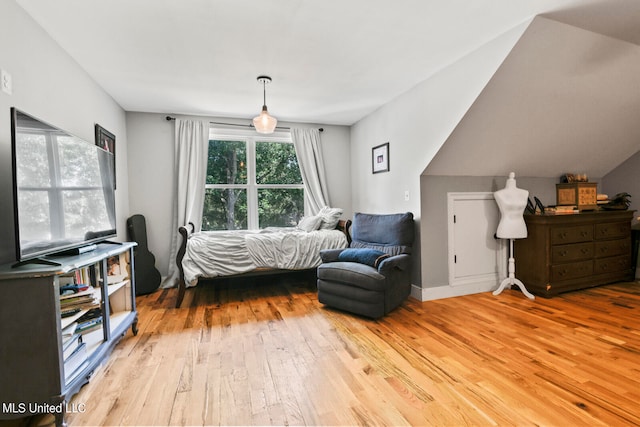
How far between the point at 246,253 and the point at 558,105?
358 cm

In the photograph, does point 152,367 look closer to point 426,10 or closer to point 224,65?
point 224,65

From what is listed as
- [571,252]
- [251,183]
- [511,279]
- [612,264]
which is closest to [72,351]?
[251,183]

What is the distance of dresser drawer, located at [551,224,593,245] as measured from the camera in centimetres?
345

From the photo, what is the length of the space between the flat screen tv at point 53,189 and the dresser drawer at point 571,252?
4406 mm

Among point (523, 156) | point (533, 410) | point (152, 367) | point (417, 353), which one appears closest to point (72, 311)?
point (152, 367)

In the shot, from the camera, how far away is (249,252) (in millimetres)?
3559

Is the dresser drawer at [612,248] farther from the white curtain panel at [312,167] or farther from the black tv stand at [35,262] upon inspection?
the black tv stand at [35,262]

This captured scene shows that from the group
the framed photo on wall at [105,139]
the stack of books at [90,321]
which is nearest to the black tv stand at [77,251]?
the stack of books at [90,321]

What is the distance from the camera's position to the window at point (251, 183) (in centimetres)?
459

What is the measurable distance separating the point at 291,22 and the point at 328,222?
8.28 feet

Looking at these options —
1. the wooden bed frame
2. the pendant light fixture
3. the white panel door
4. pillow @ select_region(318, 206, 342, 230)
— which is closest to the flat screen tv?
the wooden bed frame

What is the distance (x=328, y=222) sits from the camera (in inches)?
165

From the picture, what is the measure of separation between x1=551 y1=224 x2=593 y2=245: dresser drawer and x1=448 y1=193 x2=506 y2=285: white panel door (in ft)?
1.75

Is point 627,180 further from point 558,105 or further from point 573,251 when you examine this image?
point 558,105
